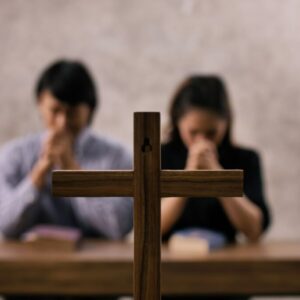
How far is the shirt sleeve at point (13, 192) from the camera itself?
2.01m

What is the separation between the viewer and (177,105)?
1.96 meters

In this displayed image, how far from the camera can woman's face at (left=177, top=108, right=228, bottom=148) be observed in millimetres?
1912

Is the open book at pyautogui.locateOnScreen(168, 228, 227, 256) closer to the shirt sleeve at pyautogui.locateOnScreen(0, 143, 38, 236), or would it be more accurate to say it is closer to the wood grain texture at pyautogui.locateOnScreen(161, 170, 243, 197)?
the shirt sleeve at pyautogui.locateOnScreen(0, 143, 38, 236)

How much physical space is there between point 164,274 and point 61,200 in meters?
0.45

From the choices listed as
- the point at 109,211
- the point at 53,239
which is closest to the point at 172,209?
the point at 109,211

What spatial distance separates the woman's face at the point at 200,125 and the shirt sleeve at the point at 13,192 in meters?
0.47

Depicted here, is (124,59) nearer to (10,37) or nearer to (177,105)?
(10,37)

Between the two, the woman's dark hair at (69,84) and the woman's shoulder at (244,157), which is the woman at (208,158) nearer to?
the woman's shoulder at (244,157)

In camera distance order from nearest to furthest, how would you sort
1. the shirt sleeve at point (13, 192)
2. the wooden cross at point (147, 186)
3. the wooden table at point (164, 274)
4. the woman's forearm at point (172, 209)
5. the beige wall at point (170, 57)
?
the wooden cross at point (147, 186) → the wooden table at point (164, 274) → the woman's forearm at point (172, 209) → the shirt sleeve at point (13, 192) → the beige wall at point (170, 57)

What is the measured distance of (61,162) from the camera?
2.04 meters

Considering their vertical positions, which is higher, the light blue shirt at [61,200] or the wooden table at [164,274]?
the light blue shirt at [61,200]

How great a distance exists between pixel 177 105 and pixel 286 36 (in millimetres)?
1339

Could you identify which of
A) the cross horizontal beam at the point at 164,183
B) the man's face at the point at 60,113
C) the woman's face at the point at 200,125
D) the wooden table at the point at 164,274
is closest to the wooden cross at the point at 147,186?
the cross horizontal beam at the point at 164,183

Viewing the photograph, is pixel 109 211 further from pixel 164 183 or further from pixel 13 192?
pixel 164 183
